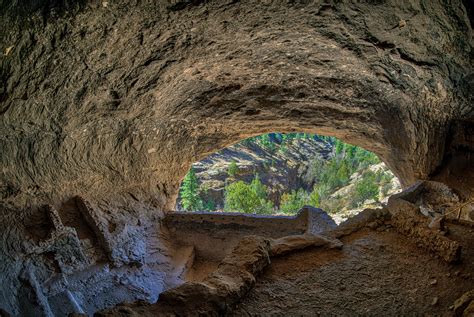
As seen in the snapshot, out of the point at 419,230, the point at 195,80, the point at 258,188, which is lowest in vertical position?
the point at 419,230

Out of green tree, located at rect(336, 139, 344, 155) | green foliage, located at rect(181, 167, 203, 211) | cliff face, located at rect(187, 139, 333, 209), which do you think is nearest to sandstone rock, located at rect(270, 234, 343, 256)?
green foliage, located at rect(181, 167, 203, 211)

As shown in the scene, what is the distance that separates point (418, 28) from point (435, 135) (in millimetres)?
2775

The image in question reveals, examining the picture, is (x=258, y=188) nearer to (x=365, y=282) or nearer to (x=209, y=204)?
(x=209, y=204)

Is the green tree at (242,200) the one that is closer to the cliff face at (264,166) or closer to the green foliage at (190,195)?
the green foliage at (190,195)

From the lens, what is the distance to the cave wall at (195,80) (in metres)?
3.35

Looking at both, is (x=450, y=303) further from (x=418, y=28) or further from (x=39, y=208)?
(x=39, y=208)

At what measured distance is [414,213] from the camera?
357 cm

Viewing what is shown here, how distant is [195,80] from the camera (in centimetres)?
537

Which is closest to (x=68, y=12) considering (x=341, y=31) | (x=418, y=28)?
(x=341, y=31)

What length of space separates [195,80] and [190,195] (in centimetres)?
2167

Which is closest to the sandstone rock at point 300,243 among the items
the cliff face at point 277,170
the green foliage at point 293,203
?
the cliff face at point 277,170

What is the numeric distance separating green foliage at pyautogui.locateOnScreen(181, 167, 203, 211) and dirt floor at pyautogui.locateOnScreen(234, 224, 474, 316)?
2330cm

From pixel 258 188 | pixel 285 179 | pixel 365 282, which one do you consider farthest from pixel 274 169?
pixel 365 282

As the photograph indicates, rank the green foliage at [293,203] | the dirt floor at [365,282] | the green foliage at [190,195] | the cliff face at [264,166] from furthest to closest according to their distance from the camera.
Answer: the cliff face at [264,166]
the green foliage at [293,203]
the green foliage at [190,195]
the dirt floor at [365,282]
